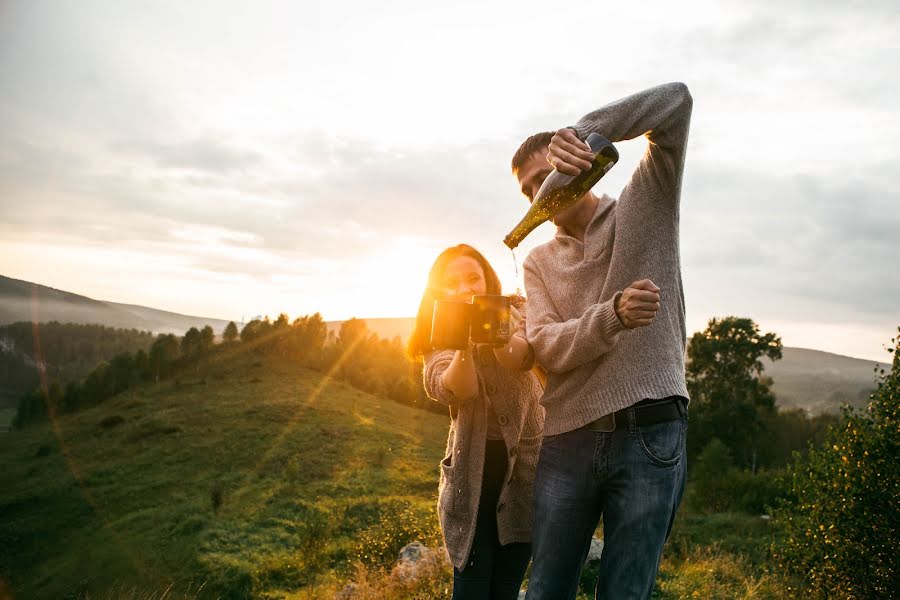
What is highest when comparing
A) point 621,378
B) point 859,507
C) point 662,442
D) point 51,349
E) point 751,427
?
point 621,378

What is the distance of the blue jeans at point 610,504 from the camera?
6.66 ft

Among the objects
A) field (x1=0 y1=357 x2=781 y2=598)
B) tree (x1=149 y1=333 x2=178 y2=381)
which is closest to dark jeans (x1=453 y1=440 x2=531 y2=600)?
field (x1=0 y1=357 x2=781 y2=598)

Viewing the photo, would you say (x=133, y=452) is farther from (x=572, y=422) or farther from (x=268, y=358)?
(x=572, y=422)

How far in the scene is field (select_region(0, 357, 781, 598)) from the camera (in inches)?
695

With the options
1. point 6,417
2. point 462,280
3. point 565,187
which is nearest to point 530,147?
point 565,187

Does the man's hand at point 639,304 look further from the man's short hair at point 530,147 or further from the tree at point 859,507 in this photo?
the tree at point 859,507

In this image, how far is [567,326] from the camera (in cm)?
223

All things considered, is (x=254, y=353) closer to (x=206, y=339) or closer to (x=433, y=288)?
(x=206, y=339)

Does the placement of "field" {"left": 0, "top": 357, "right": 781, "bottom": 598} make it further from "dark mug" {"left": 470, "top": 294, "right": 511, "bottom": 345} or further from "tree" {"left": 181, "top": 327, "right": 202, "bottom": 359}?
"tree" {"left": 181, "top": 327, "right": 202, "bottom": 359}

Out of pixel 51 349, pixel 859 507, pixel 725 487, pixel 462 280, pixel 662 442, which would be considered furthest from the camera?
pixel 51 349

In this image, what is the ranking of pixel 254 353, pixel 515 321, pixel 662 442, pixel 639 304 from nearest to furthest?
pixel 639 304, pixel 662 442, pixel 515 321, pixel 254 353

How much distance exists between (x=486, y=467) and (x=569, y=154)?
6.16ft

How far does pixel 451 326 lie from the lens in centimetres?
261

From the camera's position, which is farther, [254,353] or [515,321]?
[254,353]
